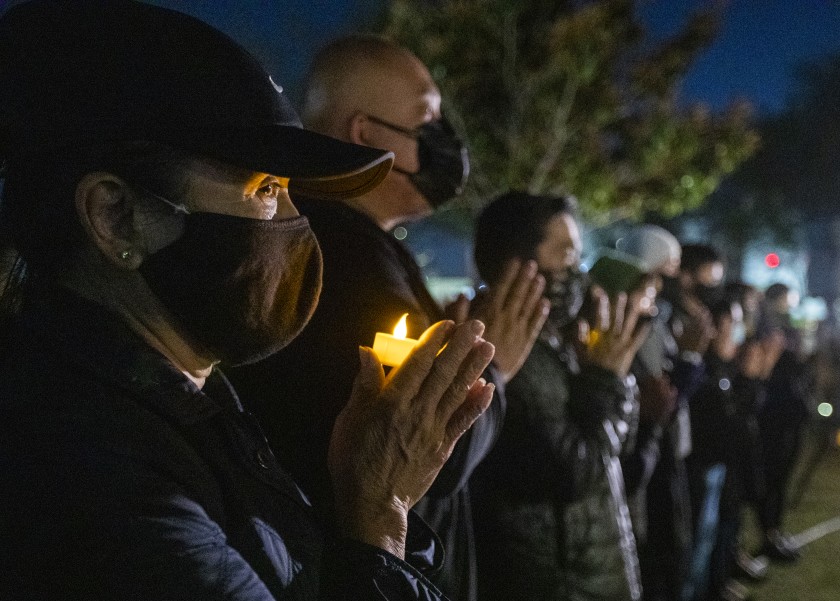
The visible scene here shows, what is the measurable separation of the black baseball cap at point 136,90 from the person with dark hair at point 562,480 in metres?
1.82

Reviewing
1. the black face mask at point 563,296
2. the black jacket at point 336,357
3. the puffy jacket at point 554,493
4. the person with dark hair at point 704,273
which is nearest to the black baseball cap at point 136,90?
the black jacket at point 336,357

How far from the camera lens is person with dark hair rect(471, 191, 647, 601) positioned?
279 centimetres

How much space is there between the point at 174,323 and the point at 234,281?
0.46 ft

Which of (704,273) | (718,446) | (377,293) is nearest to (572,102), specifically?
(704,273)

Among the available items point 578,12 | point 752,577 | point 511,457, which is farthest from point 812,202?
point 511,457

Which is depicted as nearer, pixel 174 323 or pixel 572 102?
pixel 174 323

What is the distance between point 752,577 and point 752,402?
1589mm

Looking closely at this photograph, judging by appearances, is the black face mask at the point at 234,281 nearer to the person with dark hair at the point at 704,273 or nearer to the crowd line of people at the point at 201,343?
the crowd line of people at the point at 201,343

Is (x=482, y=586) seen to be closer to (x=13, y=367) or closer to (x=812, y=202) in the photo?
(x=13, y=367)

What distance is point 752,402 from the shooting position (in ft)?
18.7

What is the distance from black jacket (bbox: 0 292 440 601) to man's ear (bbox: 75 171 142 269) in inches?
4.1

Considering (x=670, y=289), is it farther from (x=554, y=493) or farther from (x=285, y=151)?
(x=285, y=151)

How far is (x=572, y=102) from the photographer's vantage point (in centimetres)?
1138

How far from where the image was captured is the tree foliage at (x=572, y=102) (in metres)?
10.4
